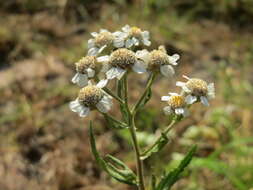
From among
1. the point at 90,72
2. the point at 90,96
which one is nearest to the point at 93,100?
the point at 90,96

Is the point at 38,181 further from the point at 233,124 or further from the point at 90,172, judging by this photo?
the point at 233,124

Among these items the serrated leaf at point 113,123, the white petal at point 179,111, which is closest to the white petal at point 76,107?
the serrated leaf at point 113,123

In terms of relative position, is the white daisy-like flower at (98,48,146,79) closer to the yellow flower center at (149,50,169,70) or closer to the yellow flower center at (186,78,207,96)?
the yellow flower center at (149,50,169,70)

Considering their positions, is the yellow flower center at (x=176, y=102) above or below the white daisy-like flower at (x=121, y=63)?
below

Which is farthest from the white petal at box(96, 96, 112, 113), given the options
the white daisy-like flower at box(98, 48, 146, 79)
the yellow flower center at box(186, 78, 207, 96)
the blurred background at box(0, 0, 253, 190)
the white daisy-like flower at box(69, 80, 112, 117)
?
the blurred background at box(0, 0, 253, 190)

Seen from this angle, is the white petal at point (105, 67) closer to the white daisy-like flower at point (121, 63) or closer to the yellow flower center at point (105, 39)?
the white daisy-like flower at point (121, 63)

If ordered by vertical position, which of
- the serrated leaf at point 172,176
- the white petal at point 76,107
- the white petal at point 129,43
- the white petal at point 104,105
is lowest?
the serrated leaf at point 172,176

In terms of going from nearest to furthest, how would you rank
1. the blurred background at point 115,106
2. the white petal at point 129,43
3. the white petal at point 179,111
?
the white petal at point 179,111, the white petal at point 129,43, the blurred background at point 115,106
